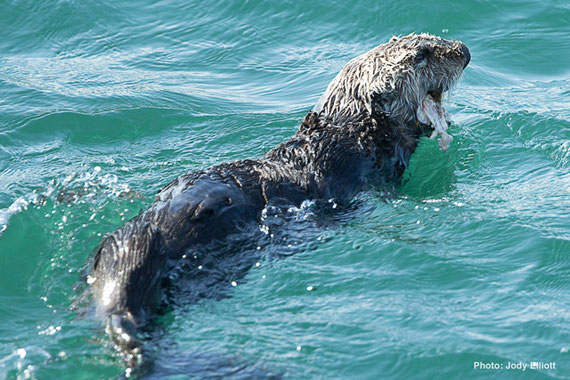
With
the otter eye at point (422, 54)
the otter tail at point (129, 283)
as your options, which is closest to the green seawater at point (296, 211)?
the otter tail at point (129, 283)

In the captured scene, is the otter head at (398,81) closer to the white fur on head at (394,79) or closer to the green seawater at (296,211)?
the white fur on head at (394,79)

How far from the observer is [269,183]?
5148 millimetres

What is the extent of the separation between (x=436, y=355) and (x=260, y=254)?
132 centimetres

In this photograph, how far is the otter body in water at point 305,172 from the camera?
4.05 m

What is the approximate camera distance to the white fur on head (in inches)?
240

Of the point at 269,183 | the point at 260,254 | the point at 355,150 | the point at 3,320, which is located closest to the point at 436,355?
the point at 260,254

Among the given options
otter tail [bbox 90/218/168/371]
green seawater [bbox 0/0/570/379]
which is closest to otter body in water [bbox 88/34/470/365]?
otter tail [bbox 90/218/168/371]

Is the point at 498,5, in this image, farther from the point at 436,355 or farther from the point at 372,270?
the point at 436,355

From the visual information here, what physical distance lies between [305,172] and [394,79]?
4.19ft

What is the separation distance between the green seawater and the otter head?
63 cm

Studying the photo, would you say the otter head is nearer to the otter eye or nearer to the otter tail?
the otter eye

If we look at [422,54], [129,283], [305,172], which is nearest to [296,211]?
[305,172]

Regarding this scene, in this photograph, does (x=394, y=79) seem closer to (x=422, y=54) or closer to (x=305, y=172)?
(x=422, y=54)

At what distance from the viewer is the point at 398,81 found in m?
6.10
